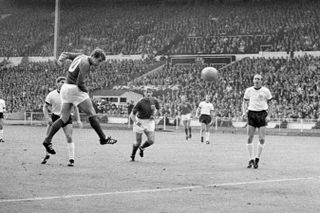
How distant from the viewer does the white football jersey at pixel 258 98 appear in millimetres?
16250

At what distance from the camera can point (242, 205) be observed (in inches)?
359

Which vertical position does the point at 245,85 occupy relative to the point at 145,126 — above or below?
Result: above

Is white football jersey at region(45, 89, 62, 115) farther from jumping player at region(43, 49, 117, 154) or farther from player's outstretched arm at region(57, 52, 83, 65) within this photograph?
player's outstretched arm at region(57, 52, 83, 65)

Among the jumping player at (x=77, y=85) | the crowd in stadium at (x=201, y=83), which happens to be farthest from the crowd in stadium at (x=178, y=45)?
the jumping player at (x=77, y=85)

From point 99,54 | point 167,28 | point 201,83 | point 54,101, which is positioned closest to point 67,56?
point 99,54

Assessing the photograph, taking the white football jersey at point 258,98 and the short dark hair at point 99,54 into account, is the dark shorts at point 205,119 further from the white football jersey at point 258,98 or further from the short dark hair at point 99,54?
the short dark hair at point 99,54

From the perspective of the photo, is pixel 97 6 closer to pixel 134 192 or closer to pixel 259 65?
pixel 259 65

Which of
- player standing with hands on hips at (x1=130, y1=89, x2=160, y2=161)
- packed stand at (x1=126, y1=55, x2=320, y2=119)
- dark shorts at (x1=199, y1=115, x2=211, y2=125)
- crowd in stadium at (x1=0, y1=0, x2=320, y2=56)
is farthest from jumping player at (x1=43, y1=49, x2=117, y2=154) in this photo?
crowd in stadium at (x1=0, y1=0, x2=320, y2=56)

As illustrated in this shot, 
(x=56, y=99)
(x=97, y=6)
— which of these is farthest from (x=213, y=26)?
(x=56, y=99)

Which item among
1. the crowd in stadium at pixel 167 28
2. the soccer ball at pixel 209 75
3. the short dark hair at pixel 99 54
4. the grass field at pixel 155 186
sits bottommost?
the grass field at pixel 155 186

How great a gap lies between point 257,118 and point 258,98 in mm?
468

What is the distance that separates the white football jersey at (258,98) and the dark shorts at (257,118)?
9cm

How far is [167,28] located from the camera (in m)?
63.7

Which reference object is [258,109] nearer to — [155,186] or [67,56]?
[67,56]
